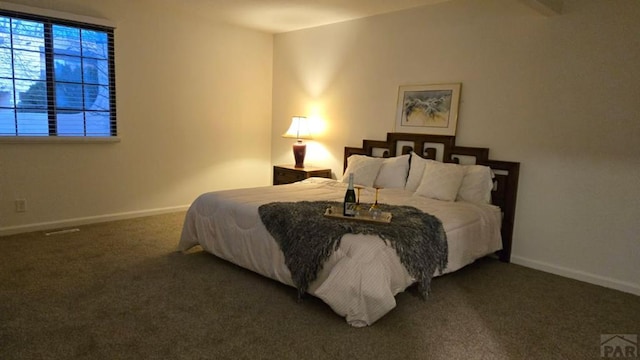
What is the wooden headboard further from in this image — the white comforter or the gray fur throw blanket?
the gray fur throw blanket

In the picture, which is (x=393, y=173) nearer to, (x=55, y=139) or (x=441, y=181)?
(x=441, y=181)

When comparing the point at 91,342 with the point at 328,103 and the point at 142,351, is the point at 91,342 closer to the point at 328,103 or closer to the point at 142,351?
the point at 142,351

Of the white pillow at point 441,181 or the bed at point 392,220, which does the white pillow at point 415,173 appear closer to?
the bed at point 392,220

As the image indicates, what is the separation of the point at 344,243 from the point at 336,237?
0.23 ft

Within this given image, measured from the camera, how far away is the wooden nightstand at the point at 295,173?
15.8 feet

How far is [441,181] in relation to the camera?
11.8 feet

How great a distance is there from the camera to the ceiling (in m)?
4.11

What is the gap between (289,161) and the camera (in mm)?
5695

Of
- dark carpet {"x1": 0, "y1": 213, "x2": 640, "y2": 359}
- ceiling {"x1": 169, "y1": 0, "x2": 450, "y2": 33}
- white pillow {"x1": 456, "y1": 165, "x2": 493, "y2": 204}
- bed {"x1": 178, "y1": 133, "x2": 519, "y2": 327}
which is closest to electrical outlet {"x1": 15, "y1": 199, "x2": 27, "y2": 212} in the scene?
dark carpet {"x1": 0, "y1": 213, "x2": 640, "y2": 359}

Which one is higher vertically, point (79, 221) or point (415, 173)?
point (415, 173)

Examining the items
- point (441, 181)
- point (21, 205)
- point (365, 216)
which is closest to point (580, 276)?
point (441, 181)

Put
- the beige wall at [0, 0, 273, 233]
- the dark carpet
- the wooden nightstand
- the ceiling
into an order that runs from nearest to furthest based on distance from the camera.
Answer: the dark carpet → the beige wall at [0, 0, 273, 233] → the ceiling → the wooden nightstand

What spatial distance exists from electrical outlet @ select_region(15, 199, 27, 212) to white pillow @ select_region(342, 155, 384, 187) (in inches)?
123

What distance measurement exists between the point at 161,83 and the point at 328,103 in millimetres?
1973
